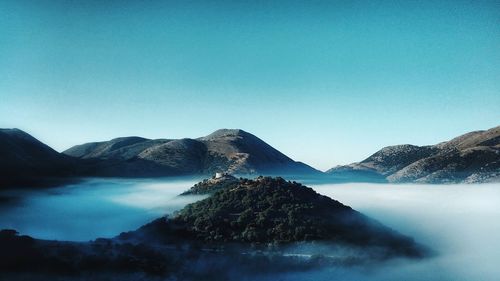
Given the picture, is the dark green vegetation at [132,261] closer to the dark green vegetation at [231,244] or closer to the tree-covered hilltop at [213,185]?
the dark green vegetation at [231,244]

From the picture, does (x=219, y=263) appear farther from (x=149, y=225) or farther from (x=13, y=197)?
(x=13, y=197)

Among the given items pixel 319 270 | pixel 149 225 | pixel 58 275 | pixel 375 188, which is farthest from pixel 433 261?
pixel 375 188

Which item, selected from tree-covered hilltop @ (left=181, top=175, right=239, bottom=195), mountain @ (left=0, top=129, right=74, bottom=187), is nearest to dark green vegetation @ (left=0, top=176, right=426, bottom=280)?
tree-covered hilltop @ (left=181, top=175, right=239, bottom=195)

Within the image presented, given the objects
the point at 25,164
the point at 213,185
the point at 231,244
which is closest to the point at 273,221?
the point at 231,244

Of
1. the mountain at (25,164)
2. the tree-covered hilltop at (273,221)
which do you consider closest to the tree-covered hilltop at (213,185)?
the tree-covered hilltop at (273,221)

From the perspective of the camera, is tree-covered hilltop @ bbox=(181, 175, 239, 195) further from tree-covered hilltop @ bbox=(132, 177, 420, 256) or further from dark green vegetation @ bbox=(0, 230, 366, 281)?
dark green vegetation @ bbox=(0, 230, 366, 281)

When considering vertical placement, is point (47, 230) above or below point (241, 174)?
below
